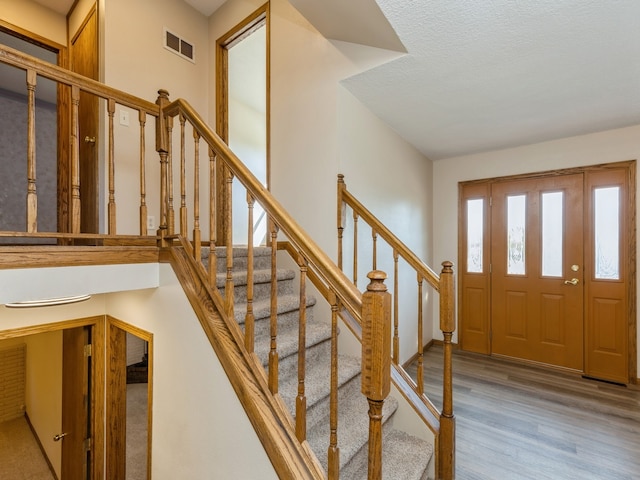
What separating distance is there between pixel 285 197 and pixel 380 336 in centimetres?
189

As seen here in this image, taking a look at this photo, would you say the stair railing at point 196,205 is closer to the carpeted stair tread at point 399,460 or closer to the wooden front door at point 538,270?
the carpeted stair tread at point 399,460

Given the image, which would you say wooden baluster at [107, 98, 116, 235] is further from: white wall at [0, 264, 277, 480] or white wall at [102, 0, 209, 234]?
white wall at [102, 0, 209, 234]

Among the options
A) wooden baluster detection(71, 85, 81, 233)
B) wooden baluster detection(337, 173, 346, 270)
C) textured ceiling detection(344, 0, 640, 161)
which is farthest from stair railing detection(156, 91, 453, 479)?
textured ceiling detection(344, 0, 640, 161)

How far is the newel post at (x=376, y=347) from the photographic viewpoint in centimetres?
93

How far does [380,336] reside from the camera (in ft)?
3.05

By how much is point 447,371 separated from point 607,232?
264 cm

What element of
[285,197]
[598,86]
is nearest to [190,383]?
[285,197]

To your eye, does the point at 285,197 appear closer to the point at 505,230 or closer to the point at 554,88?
the point at 554,88

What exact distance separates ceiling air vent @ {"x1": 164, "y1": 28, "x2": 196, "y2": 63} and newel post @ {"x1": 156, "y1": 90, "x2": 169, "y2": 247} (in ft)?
5.61

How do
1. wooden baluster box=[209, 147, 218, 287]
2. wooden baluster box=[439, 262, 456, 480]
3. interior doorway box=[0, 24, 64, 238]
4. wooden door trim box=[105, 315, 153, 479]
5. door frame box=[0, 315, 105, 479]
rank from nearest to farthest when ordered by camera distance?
1. wooden baluster box=[209, 147, 218, 287]
2. wooden baluster box=[439, 262, 456, 480]
3. wooden door trim box=[105, 315, 153, 479]
4. door frame box=[0, 315, 105, 479]
5. interior doorway box=[0, 24, 64, 238]

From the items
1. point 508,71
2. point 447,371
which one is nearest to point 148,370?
point 447,371

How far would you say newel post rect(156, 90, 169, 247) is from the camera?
1737 millimetres

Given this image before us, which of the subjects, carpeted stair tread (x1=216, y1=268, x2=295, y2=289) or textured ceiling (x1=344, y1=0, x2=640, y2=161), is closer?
textured ceiling (x1=344, y1=0, x2=640, y2=161)

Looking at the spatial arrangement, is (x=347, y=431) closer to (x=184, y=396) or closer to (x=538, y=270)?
(x=184, y=396)
